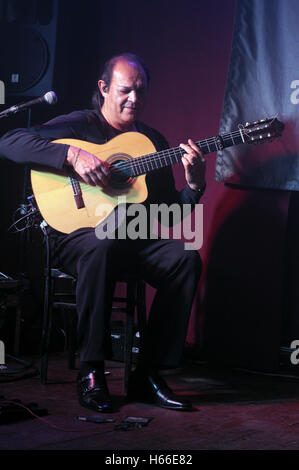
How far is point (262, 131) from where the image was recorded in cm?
221

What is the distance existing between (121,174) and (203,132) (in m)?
0.91

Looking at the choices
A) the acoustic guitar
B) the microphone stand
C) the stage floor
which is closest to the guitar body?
the acoustic guitar

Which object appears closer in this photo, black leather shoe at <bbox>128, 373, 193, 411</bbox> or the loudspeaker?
black leather shoe at <bbox>128, 373, 193, 411</bbox>

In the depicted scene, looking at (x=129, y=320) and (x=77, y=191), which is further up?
(x=77, y=191)

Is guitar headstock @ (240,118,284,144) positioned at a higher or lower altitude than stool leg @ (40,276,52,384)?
higher

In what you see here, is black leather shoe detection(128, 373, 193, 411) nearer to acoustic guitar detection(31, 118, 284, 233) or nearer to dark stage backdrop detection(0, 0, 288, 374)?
acoustic guitar detection(31, 118, 284, 233)

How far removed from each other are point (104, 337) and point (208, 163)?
4.28 feet

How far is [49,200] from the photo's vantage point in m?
2.15

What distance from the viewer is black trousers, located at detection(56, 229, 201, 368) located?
194 cm

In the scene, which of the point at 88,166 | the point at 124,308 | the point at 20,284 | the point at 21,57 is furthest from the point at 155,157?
the point at 21,57

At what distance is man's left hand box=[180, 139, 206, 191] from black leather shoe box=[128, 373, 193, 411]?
759 mm

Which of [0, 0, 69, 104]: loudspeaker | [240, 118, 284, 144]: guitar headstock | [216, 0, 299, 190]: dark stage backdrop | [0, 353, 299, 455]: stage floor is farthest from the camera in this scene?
[0, 0, 69, 104]: loudspeaker

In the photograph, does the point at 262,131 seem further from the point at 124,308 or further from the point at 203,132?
the point at 124,308

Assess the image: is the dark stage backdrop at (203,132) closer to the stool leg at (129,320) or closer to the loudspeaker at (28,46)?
the loudspeaker at (28,46)
